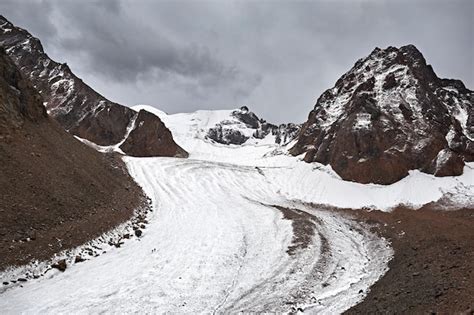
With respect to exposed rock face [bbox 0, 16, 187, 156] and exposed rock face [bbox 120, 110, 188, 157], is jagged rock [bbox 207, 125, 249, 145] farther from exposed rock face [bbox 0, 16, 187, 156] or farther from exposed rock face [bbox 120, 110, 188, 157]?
exposed rock face [bbox 0, 16, 187, 156]

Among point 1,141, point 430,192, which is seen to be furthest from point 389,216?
point 1,141

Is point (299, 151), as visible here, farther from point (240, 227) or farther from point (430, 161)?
point (240, 227)

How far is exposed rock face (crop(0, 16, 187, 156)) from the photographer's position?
214ft

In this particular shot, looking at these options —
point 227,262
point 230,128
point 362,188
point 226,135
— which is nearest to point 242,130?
point 230,128

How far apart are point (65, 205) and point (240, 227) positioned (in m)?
10.6

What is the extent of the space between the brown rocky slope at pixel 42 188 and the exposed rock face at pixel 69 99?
40945 millimetres

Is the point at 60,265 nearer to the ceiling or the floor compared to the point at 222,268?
nearer to the floor

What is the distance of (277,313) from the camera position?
11234 mm

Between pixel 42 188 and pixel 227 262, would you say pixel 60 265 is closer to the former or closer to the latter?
pixel 42 188

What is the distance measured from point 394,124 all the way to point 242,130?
135m

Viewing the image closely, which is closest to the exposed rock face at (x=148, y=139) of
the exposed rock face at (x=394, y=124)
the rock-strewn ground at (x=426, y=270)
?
the exposed rock face at (x=394, y=124)

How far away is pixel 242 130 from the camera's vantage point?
17600cm

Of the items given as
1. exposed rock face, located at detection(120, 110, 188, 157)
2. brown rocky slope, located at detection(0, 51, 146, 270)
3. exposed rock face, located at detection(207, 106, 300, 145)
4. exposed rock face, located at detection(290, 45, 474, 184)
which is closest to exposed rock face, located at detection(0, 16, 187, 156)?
exposed rock face, located at detection(120, 110, 188, 157)

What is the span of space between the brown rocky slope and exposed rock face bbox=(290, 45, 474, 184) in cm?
2803
